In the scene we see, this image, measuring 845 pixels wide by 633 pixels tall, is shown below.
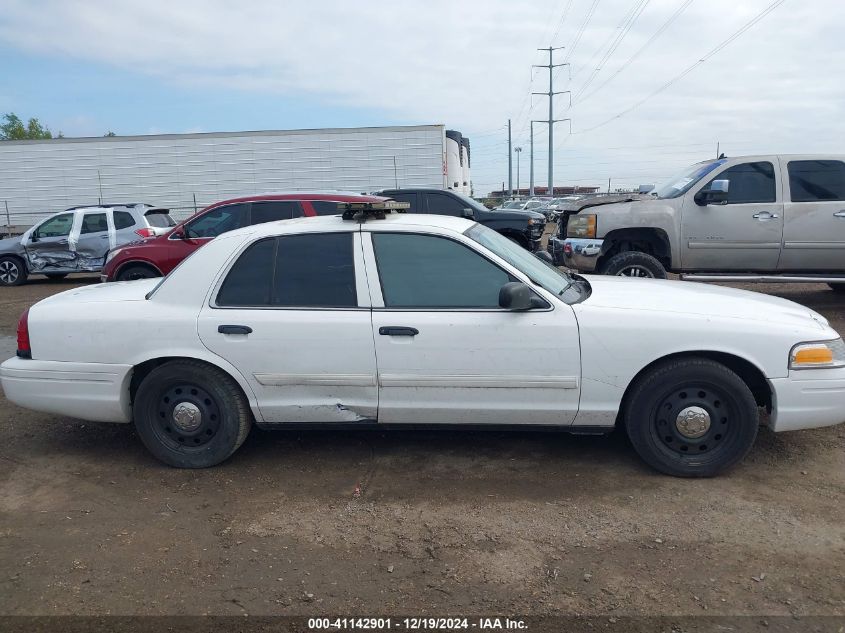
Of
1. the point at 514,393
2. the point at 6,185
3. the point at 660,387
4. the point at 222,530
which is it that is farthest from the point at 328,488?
the point at 6,185

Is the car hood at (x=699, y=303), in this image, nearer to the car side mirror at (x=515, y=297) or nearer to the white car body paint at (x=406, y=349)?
the white car body paint at (x=406, y=349)

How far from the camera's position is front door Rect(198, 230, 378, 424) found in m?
4.07

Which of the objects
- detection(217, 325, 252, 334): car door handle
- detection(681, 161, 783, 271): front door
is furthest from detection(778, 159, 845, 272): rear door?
detection(217, 325, 252, 334): car door handle

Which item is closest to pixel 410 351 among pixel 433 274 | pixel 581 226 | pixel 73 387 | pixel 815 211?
pixel 433 274

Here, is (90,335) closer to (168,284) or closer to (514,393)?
(168,284)

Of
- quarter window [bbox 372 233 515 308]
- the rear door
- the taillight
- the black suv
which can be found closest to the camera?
quarter window [bbox 372 233 515 308]

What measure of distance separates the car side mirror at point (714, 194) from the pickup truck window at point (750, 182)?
0.11m

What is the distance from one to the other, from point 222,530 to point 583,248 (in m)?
6.19

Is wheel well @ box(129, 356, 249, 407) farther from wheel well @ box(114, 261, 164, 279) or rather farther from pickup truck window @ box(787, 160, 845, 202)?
pickup truck window @ box(787, 160, 845, 202)

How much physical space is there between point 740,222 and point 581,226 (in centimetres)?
188

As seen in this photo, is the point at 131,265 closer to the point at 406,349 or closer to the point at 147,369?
the point at 147,369

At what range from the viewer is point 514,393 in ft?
13.1

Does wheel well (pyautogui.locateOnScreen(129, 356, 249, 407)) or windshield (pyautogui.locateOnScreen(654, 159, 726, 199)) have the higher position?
windshield (pyautogui.locateOnScreen(654, 159, 726, 199))

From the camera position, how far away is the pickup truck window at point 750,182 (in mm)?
8398
